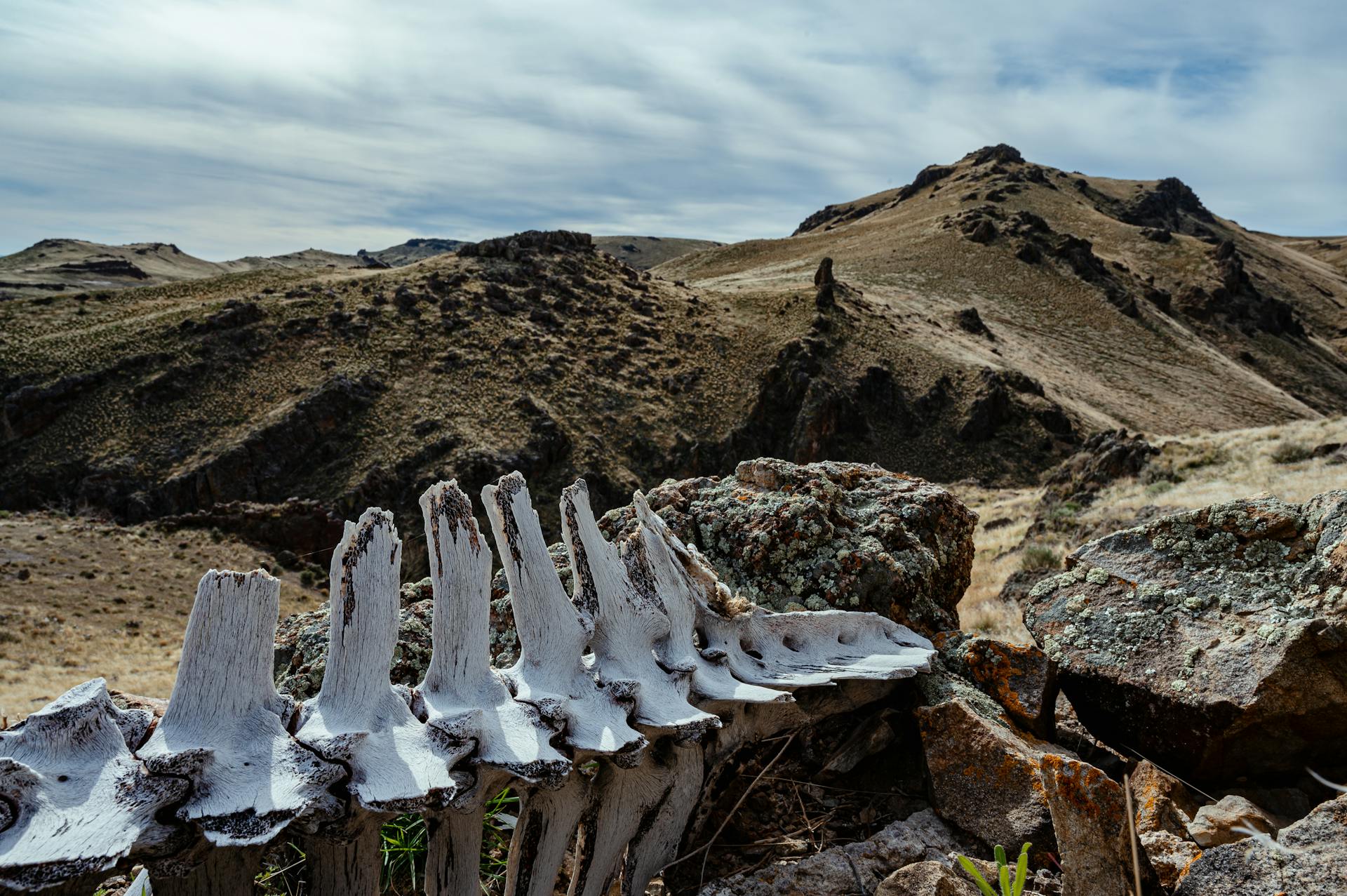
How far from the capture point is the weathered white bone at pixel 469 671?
196cm

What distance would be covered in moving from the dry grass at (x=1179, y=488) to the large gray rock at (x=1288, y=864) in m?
3.13

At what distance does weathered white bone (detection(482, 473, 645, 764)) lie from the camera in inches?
85.4

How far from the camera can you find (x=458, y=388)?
5150 cm

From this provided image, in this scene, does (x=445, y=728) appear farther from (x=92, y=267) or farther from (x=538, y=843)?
(x=92, y=267)

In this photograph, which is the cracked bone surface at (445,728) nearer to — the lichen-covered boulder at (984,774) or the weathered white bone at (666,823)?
the weathered white bone at (666,823)

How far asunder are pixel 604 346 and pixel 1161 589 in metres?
55.8

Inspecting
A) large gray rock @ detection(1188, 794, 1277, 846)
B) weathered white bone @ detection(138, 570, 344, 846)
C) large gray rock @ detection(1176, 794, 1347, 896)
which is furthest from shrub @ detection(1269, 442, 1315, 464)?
weathered white bone @ detection(138, 570, 344, 846)

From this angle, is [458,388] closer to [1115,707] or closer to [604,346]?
[604,346]

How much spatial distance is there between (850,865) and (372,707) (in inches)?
66.3

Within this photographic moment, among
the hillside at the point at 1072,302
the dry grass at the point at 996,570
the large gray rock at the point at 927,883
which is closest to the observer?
the large gray rock at the point at 927,883

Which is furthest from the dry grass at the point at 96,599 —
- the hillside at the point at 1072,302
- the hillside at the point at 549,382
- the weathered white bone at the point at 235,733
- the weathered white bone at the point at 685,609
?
the hillside at the point at 1072,302

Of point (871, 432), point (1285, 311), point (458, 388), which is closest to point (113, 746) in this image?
point (458, 388)

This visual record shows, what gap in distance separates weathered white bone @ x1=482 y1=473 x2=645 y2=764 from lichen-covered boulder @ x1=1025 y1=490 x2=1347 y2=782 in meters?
2.28

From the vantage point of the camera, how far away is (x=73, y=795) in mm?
1508
